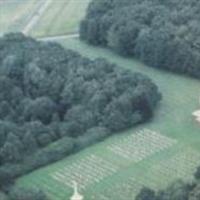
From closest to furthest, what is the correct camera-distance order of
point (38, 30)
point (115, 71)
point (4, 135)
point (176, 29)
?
point (4, 135) → point (115, 71) → point (176, 29) → point (38, 30)

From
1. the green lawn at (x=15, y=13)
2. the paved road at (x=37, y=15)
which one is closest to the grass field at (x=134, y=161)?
the paved road at (x=37, y=15)

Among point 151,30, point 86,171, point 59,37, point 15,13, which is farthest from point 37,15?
point 86,171

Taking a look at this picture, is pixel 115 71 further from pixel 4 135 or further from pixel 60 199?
pixel 60 199

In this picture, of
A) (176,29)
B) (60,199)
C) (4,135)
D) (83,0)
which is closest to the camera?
(60,199)

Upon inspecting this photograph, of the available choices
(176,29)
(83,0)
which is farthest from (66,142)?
(83,0)

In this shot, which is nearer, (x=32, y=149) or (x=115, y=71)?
(x=32, y=149)

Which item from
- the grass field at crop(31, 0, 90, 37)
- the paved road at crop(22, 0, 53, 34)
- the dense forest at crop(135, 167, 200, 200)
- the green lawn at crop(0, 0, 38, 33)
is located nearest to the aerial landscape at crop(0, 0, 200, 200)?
the dense forest at crop(135, 167, 200, 200)

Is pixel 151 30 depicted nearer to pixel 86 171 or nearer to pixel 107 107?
pixel 107 107
